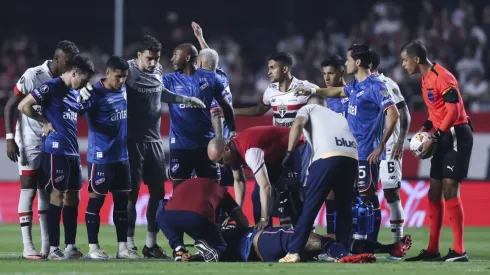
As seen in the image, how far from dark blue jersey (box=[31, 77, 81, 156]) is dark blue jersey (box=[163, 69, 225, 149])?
1.66 metres

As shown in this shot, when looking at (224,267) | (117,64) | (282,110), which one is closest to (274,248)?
(224,267)

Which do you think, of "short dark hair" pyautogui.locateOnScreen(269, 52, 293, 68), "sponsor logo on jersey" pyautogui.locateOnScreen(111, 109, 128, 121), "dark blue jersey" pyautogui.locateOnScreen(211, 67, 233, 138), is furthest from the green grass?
"short dark hair" pyautogui.locateOnScreen(269, 52, 293, 68)

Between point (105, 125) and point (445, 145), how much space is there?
12.5 ft

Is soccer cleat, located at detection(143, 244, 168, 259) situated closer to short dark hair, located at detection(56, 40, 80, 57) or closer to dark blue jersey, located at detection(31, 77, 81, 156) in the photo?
dark blue jersey, located at detection(31, 77, 81, 156)

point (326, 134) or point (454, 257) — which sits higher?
point (326, 134)

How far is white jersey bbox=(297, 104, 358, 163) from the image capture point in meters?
11.4

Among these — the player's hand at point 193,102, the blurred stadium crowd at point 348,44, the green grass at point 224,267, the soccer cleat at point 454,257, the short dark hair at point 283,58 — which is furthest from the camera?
the blurred stadium crowd at point 348,44

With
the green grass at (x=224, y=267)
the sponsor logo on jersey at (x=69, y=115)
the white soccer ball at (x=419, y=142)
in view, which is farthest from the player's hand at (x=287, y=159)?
the sponsor logo on jersey at (x=69, y=115)

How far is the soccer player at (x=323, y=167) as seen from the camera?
1129cm

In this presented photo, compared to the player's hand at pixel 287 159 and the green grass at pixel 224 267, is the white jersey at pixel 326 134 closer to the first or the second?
the player's hand at pixel 287 159

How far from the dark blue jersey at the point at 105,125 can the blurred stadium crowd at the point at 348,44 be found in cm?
1118

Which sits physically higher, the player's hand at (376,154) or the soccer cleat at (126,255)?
the player's hand at (376,154)

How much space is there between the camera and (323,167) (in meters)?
11.3

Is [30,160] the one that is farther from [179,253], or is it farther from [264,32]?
[264,32]
